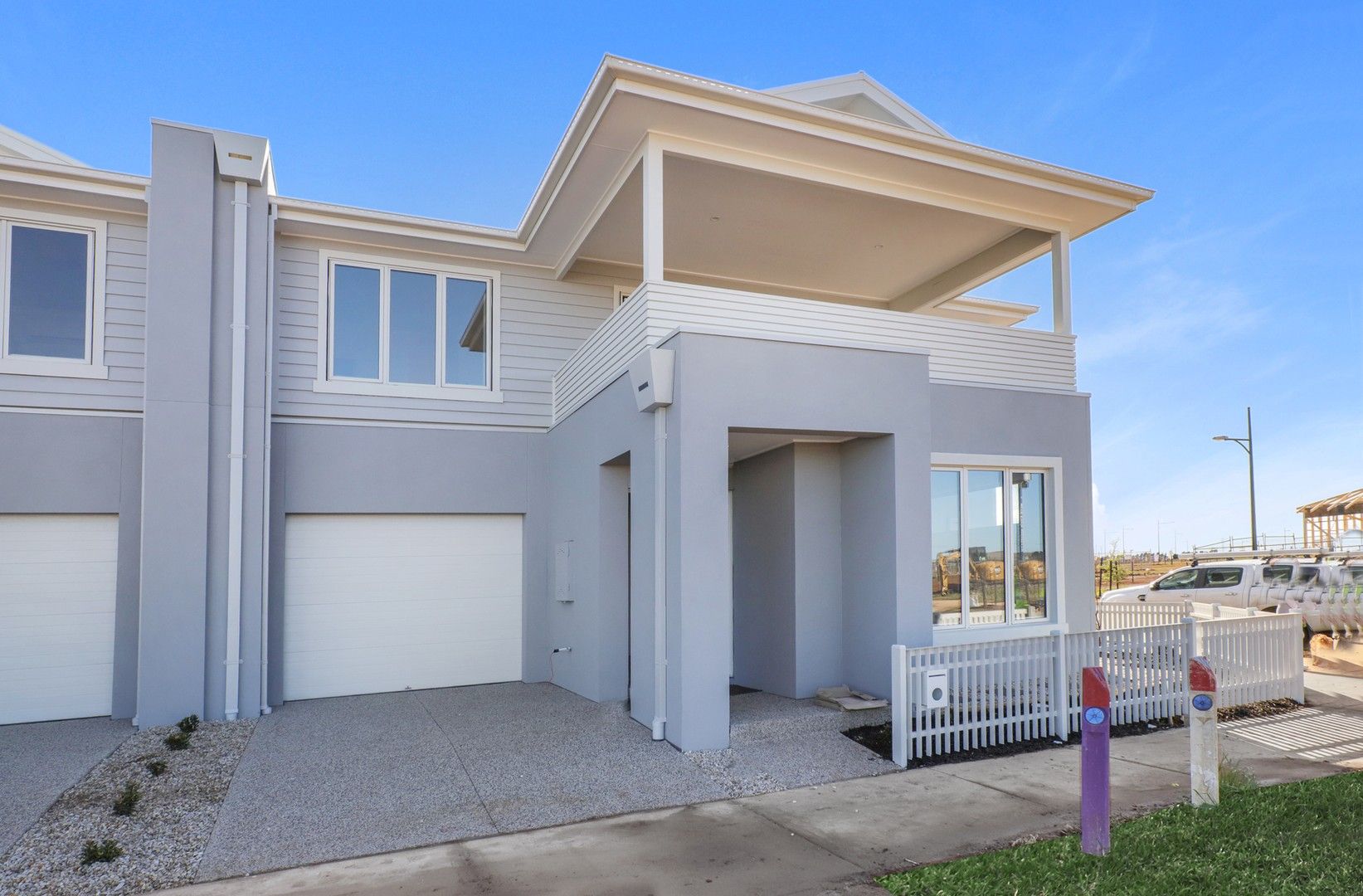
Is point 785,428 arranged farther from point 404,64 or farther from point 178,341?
point 404,64

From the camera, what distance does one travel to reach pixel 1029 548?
9539 mm

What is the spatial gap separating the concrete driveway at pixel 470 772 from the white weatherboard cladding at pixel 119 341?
4283mm

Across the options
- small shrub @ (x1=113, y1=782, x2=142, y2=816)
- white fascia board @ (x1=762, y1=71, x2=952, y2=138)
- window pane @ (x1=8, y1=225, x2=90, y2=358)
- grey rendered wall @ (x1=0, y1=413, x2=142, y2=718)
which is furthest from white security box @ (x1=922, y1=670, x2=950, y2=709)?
window pane @ (x1=8, y1=225, x2=90, y2=358)

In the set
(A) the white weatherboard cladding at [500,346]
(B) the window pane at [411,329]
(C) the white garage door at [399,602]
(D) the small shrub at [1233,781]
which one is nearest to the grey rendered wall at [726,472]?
(D) the small shrub at [1233,781]

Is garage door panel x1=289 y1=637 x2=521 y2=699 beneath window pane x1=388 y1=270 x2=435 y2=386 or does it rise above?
beneath

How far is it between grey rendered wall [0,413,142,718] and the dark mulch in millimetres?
8230

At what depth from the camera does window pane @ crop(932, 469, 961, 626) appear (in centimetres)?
897

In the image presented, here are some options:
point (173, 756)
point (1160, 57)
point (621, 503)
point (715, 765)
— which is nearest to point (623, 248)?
point (621, 503)

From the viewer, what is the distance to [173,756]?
24.5 feet

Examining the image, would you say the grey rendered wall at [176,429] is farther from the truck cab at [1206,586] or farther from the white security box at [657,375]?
the truck cab at [1206,586]

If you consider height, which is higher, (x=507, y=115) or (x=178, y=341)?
(x=507, y=115)

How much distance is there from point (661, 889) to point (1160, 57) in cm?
1559

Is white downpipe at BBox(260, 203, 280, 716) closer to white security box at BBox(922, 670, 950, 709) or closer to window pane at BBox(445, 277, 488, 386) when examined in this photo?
window pane at BBox(445, 277, 488, 386)

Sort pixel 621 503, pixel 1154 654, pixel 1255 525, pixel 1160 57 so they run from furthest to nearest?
pixel 1255 525 → pixel 1160 57 → pixel 621 503 → pixel 1154 654
